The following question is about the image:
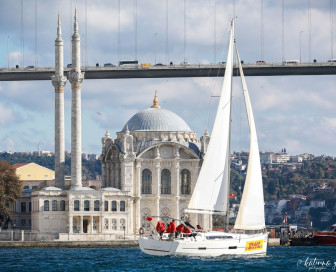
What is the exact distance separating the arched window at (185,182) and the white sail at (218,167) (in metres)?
40.2

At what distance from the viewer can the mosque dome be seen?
110688mm

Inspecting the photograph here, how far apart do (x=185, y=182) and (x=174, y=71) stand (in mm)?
8771

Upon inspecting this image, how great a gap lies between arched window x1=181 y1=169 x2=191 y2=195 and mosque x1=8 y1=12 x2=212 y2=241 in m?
0.08

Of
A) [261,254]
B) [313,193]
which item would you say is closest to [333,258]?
[261,254]

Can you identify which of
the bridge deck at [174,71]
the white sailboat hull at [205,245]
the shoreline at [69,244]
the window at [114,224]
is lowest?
the white sailboat hull at [205,245]

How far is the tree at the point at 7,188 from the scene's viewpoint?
342ft

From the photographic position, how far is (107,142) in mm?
111500

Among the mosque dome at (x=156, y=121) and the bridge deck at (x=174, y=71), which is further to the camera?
the mosque dome at (x=156, y=121)

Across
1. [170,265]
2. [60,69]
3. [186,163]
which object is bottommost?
[170,265]

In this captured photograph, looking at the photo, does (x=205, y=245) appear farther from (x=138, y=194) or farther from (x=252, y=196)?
(x=138, y=194)

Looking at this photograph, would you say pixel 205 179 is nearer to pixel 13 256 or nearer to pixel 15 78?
pixel 13 256

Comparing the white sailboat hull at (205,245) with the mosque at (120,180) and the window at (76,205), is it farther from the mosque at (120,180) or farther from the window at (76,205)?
the window at (76,205)

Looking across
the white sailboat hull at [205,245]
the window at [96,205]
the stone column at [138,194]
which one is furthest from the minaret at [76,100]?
the white sailboat hull at [205,245]

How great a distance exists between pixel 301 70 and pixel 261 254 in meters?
42.0
